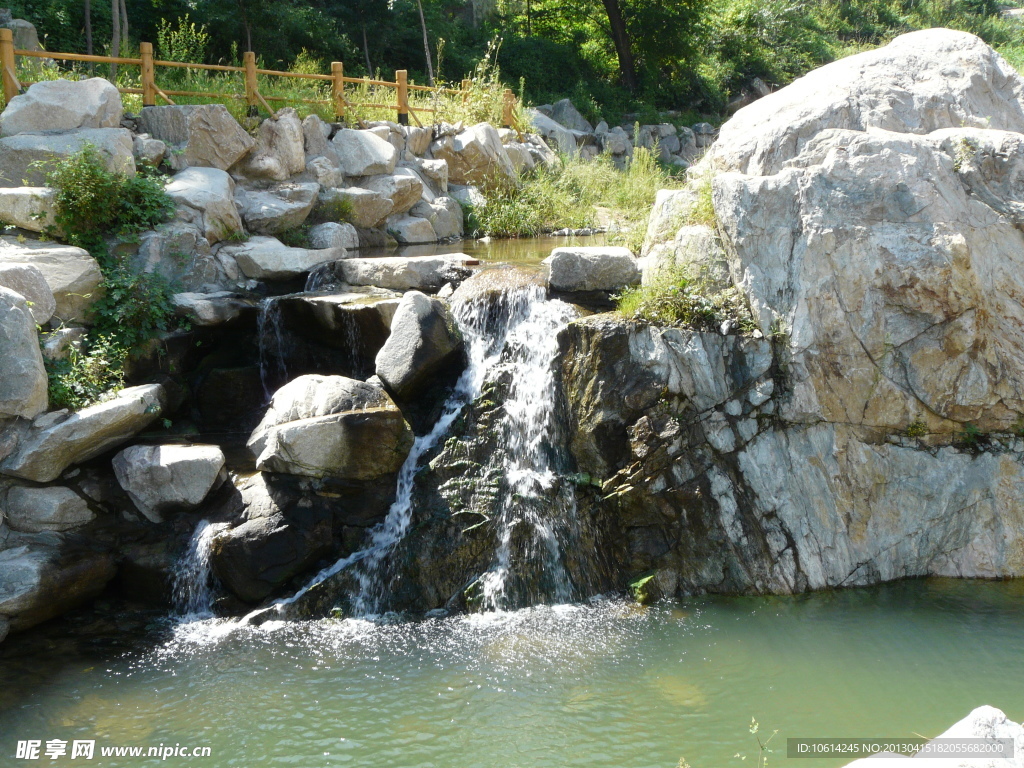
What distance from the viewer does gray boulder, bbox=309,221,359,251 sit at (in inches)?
411

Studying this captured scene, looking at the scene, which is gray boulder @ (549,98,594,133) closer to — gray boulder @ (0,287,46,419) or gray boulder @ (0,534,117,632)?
gray boulder @ (0,287,46,419)

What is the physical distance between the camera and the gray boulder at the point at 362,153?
38.9ft

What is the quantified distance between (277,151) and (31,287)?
4798mm

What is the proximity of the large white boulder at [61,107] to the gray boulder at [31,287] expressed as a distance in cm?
Answer: 280

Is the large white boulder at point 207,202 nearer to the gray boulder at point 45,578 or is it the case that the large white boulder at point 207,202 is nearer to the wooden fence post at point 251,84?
the wooden fence post at point 251,84

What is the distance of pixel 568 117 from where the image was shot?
2019 cm

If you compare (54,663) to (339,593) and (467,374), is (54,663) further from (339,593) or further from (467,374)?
(467,374)

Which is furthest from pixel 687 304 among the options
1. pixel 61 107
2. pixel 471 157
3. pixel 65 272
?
pixel 471 157

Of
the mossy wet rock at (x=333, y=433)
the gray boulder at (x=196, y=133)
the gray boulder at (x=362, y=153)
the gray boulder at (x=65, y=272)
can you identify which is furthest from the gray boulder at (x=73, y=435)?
the gray boulder at (x=362, y=153)

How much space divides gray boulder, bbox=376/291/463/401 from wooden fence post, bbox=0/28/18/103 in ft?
19.1

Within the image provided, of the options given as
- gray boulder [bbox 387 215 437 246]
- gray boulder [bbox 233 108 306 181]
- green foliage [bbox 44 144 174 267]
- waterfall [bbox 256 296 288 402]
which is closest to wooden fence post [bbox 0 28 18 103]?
green foliage [bbox 44 144 174 267]

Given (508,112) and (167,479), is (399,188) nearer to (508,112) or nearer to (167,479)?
(508,112)

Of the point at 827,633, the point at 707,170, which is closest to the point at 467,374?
the point at 707,170

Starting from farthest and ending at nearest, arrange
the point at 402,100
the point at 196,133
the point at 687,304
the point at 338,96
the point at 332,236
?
the point at 402,100 < the point at 338,96 < the point at 332,236 < the point at 196,133 < the point at 687,304
